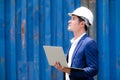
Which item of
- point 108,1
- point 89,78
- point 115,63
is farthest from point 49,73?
point 89,78

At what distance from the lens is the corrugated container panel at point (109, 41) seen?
5344 mm

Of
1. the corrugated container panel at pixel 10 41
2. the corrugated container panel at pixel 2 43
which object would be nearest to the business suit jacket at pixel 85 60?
the corrugated container panel at pixel 10 41

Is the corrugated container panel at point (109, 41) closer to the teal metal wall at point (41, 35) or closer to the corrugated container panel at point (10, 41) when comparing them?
the teal metal wall at point (41, 35)

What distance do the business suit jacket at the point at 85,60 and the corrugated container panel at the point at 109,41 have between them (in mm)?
1286

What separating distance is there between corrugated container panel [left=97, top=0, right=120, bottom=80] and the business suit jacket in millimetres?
1286

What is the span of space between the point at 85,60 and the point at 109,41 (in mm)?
1363

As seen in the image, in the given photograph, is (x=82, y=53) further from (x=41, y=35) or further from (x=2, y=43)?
(x=2, y=43)

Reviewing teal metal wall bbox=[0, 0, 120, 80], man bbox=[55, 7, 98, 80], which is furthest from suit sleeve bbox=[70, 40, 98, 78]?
teal metal wall bbox=[0, 0, 120, 80]

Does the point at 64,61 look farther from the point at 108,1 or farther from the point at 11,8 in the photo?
the point at 11,8

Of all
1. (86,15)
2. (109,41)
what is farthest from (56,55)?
(109,41)

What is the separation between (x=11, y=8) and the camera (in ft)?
20.1

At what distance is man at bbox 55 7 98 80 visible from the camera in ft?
13.2

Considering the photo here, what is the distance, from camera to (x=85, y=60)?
4105 mm

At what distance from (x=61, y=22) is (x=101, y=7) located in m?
0.70
